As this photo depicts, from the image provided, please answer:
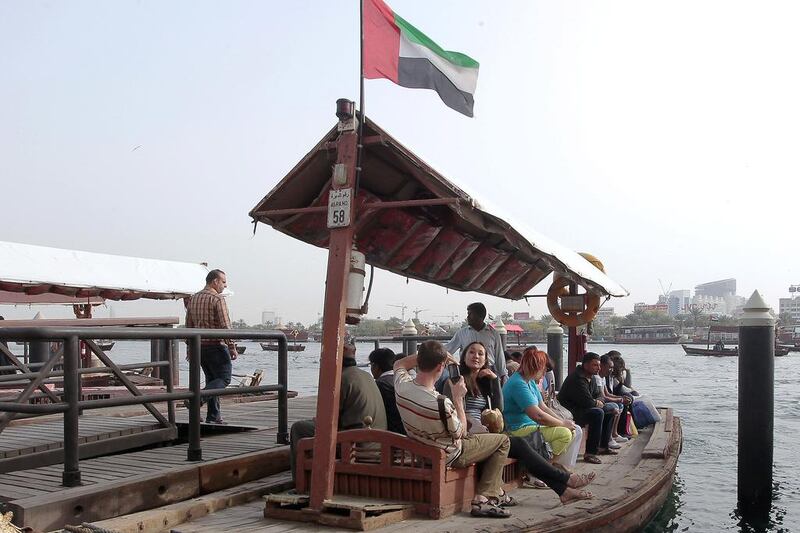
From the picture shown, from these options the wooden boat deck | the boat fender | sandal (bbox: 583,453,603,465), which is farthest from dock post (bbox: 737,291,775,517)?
the boat fender

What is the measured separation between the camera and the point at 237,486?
19.7 feet

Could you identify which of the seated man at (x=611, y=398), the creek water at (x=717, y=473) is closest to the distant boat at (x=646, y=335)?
the creek water at (x=717, y=473)

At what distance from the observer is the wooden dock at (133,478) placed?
179 inches

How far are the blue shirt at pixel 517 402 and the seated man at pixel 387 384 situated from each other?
940 millimetres

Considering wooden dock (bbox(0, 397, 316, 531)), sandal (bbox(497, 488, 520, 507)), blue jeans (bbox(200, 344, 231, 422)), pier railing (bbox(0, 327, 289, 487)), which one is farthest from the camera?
blue jeans (bbox(200, 344, 231, 422))

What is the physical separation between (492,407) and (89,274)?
8918mm

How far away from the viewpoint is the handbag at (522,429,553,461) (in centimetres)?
660

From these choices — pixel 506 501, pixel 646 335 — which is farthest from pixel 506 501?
pixel 646 335

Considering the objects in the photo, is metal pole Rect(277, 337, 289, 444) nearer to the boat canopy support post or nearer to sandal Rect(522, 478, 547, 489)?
the boat canopy support post

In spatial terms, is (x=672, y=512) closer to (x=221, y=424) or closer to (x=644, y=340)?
(x=221, y=424)

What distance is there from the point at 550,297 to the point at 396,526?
22.6ft

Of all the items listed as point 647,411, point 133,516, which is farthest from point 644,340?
point 133,516

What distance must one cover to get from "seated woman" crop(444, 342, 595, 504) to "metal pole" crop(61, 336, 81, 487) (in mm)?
2610

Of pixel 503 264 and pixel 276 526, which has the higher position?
pixel 503 264
